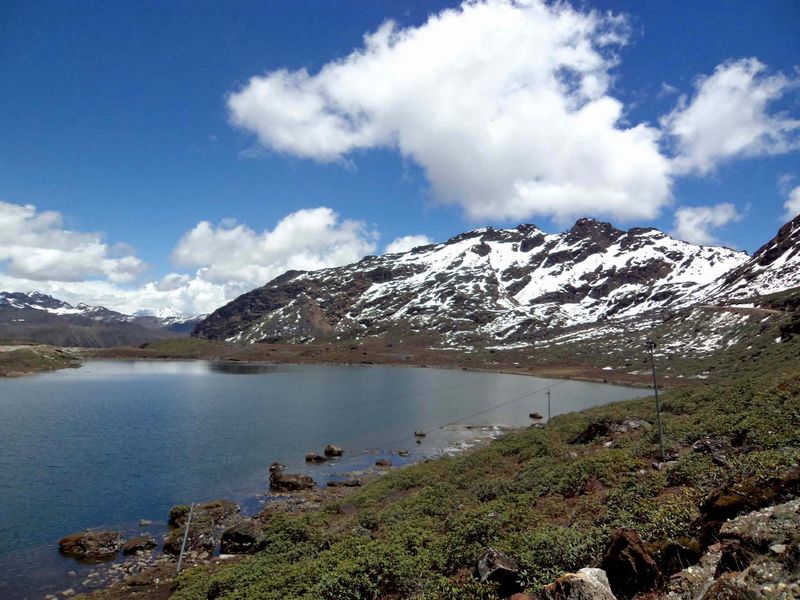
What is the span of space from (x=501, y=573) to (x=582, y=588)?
14.8 ft

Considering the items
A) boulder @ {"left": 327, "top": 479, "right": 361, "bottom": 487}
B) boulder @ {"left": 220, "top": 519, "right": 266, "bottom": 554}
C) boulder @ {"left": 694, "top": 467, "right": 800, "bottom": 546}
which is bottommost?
boulder @ {"left": 327, "top": 479, "right": 361, "bottom": 487}

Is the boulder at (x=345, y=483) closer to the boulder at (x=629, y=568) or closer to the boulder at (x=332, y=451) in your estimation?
the boulder at (x=332, y=451)

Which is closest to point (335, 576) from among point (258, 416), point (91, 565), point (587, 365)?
point (91, 565)

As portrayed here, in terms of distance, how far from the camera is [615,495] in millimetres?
19906

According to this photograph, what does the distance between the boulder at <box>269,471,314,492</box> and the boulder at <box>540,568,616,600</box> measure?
1552 inches

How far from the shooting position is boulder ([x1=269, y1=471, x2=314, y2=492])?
1795 inches

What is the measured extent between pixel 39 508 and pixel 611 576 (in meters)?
45.0

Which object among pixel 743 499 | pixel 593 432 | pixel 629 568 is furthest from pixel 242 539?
pixel 593 432

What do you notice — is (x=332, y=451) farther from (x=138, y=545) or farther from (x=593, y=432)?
(x=593, y=432)

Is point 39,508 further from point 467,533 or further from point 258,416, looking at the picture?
point 258,416

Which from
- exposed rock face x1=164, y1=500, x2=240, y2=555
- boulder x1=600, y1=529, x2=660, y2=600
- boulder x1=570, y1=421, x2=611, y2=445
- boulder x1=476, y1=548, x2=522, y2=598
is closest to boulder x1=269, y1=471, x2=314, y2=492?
exposed rock face x1=164, y1=500, x2=240, y2=555

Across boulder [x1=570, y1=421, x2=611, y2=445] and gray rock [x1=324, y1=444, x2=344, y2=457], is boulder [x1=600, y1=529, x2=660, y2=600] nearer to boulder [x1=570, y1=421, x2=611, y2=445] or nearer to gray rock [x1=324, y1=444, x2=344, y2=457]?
boulder [x1=570, y1=421, x2=611, y2=445]

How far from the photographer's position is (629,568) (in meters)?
11.2

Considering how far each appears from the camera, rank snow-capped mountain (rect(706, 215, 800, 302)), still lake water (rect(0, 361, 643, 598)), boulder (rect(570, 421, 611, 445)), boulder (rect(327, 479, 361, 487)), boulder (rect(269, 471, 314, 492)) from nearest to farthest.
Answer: still lake water (rect(0, 361, 643, 598)) < boulder (rect(570, 421, 611, 445)) < boulder (rect(269, 471, 314, 492)) < boulder (rect(327, 479, 361, 487)) < snow-capped mountain (rect(706, 215, 800, 302))
